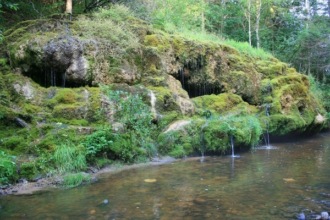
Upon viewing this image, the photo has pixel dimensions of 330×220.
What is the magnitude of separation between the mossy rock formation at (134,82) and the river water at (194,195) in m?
1.93

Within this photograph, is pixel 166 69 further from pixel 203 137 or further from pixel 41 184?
pixel 41 184

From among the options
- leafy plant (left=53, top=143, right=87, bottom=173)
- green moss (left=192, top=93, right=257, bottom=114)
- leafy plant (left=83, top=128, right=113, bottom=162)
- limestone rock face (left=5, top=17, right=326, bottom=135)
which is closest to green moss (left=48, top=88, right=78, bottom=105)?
limestone rock face (left=5, top=17, right=326, bottom=135)

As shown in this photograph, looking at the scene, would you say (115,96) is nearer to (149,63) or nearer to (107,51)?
(107,51)

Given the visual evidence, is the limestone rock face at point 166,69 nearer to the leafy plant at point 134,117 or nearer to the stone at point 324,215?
the leafy plant at point 134,117

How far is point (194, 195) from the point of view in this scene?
21.1 feet

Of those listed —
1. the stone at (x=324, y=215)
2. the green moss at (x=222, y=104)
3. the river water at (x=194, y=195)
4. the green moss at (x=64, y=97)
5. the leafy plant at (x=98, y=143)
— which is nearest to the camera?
the stone at (x=324, y=215)

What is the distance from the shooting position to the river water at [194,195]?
18.0 ft

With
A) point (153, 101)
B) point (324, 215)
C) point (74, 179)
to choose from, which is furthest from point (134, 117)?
point (324, 215)

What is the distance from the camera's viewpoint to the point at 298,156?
1056 cm

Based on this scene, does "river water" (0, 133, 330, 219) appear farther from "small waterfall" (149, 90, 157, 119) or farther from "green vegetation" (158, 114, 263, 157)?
"small waterfall" (149, 90, 157, 119)

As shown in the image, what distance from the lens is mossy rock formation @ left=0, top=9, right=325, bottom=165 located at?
9.81 m

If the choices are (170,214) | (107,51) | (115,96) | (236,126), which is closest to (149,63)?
(107,51)

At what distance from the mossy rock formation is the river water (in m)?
1.93

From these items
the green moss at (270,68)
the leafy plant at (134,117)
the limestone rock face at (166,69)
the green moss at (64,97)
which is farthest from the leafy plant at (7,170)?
the green moss at (270,68)
